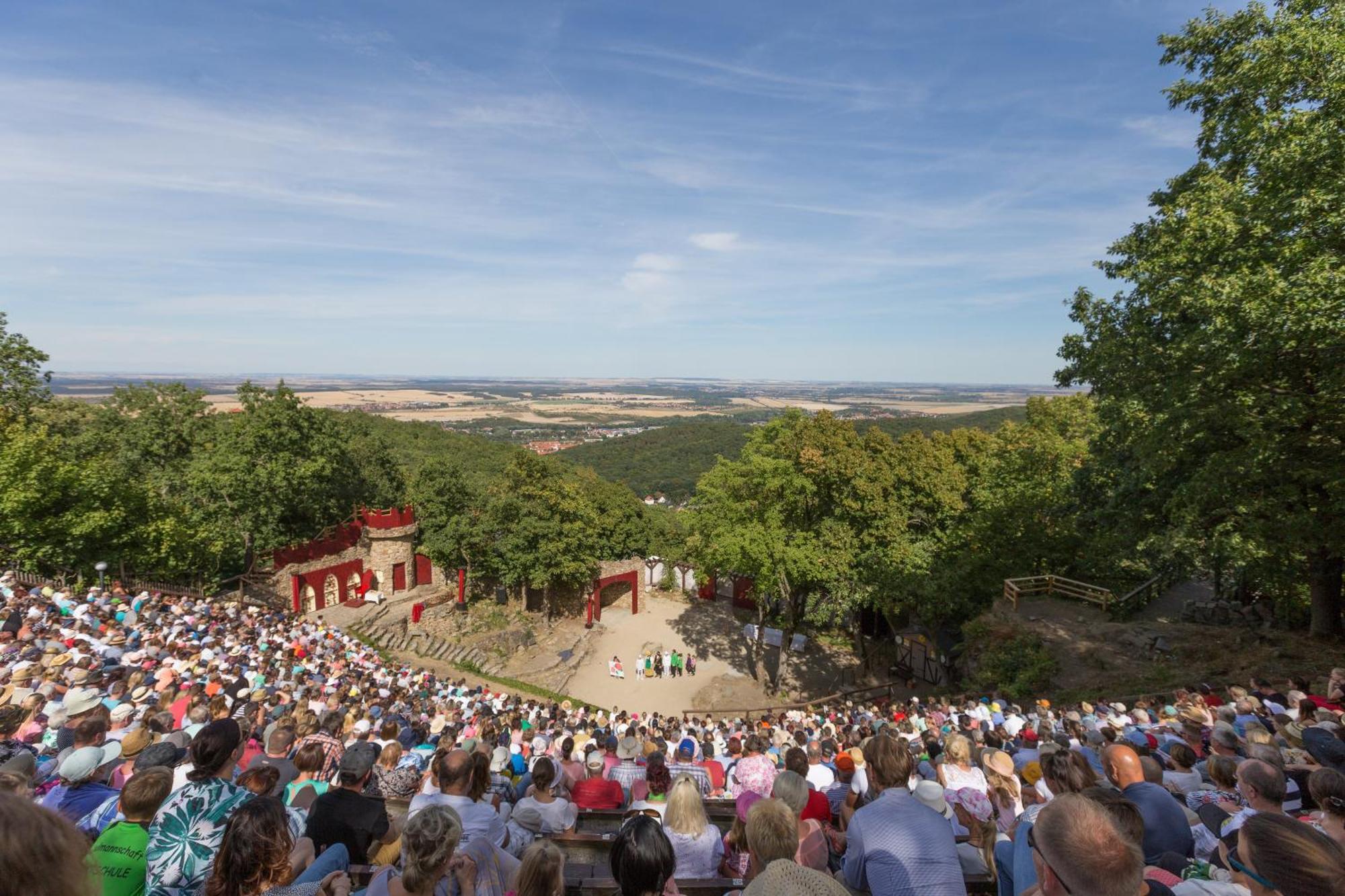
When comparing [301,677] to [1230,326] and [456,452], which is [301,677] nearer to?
[1230,326]

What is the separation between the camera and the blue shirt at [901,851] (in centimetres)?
320

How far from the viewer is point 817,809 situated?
4855 millimetres

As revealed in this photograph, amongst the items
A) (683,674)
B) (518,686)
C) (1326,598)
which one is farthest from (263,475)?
(1326,598)

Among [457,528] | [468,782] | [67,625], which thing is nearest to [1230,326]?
[468,782]

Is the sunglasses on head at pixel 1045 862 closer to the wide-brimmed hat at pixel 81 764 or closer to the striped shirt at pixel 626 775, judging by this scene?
the striped shirt at pixel 626 775

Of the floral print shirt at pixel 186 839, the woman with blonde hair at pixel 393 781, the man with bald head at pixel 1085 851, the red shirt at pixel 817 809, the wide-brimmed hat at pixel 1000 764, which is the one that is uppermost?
the man with bald head at pixel 1085 851

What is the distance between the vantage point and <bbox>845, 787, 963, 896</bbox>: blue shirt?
10.5 ft

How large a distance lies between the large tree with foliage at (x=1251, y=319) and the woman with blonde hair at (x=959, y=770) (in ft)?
21.8

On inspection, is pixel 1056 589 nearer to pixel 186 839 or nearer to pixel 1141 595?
pixel 1141 595

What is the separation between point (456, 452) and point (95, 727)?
196 ft

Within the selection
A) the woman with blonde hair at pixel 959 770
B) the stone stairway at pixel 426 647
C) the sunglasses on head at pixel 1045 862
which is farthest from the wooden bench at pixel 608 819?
the stone stairway at pixel 426 647

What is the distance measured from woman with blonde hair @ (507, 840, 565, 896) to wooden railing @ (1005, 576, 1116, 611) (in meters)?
16.2

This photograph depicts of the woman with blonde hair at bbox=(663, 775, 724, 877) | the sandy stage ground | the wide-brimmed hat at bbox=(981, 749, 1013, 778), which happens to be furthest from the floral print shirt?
the sandy stage ground

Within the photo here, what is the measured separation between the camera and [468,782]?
4.19 metres
